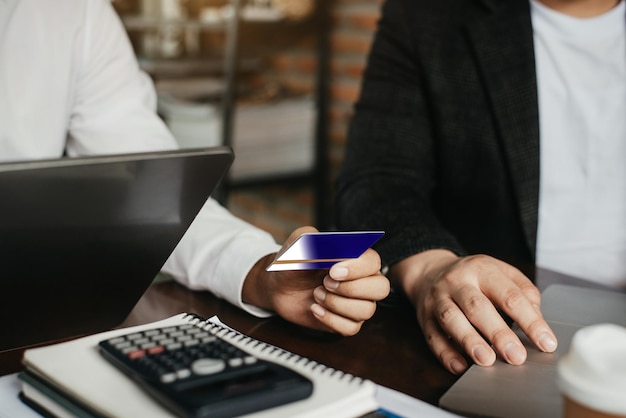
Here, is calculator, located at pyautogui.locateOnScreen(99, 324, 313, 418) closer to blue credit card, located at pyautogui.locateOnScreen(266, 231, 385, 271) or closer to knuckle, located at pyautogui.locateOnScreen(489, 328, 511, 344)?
blue credit card, located at pyautogui.locateOnScreen(266, 231, 385, 271)

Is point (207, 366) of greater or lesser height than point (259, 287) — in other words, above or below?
above

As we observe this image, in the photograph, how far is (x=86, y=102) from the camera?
A: 3.85 ft

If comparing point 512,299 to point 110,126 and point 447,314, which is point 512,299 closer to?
point 447,314

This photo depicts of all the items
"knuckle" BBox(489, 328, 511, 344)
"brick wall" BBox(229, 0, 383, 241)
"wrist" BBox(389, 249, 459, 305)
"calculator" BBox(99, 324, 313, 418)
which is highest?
"calculator" BBox(99, 324, 313, 418)

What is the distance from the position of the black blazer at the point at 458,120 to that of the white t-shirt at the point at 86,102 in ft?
1.09

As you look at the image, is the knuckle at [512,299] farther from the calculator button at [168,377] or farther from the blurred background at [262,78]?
the blurred background at [262,78]

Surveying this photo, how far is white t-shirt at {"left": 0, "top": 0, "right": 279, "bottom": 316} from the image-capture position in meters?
0.98

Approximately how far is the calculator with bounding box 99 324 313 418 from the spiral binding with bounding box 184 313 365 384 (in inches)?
0.9

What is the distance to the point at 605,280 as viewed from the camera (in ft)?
4.51

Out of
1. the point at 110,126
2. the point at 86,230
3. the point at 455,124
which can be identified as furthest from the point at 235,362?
the point at 455,124

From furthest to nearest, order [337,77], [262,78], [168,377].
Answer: [262,78] < [337,77] < [168,377]

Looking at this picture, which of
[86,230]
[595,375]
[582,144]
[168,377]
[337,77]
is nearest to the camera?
[595,375]

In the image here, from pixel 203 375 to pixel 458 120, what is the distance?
96cm

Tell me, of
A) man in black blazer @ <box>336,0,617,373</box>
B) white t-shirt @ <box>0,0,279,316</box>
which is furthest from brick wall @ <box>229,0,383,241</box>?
white t-shirt @ <box>0,0,279,316</box>
